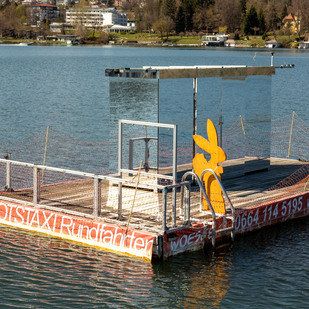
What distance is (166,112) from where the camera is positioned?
1750cm

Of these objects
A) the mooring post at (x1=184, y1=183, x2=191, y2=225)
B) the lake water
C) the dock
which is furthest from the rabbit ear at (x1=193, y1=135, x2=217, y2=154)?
the lake water

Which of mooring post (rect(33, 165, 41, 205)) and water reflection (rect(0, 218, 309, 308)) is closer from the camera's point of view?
water reflection (rect(0, 218, 309, 308))

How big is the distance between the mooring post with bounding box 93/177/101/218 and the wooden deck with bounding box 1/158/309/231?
17cm

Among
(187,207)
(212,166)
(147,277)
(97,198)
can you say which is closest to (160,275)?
(147,277)

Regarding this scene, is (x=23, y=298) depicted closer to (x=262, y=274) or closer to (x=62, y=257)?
(x=62, y=257)

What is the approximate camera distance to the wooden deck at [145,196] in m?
15.4

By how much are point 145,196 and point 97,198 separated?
1.21 metres

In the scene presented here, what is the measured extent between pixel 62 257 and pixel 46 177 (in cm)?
772

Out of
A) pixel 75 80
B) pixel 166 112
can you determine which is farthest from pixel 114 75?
pixel 75 80

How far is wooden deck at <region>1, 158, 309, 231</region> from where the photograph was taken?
15445mm

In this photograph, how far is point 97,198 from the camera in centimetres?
1522

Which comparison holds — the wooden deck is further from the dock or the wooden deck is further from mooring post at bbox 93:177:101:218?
mooring post at bbox 93:177:101:218

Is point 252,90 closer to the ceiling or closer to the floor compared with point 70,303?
closer to the ceiling

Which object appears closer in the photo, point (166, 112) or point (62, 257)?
point (62, 257)
